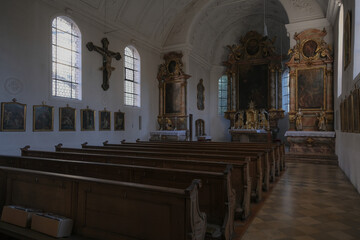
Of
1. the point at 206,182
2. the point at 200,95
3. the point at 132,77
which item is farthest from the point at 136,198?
the point at 200,95

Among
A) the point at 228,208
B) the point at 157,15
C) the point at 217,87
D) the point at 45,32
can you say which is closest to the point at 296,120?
the point at 217,87

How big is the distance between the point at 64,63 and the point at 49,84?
1308 millimetres

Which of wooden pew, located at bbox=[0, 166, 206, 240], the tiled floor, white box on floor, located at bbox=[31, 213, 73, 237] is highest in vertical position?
wooden pew, located at bbox=[0, 166, 206, 240]

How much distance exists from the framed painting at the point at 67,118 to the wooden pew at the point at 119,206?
7.88 m

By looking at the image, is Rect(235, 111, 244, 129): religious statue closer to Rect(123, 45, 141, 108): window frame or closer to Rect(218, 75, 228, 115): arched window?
Rect(218, 75, 228, 115): arched window

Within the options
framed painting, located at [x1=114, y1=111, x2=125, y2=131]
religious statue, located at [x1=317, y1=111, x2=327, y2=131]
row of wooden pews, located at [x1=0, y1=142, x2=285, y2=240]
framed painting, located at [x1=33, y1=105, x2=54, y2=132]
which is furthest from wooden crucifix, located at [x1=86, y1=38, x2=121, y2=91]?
religious statue, located at [x1=317, y1=111, x2=327, y2=131]

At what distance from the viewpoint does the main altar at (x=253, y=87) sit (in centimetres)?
1755

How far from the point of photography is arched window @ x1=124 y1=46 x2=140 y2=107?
14289 millimetres

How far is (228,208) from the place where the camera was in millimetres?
3170

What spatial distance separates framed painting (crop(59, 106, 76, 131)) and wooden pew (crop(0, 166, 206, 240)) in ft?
25.9

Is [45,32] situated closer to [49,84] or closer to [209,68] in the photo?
[49,84]

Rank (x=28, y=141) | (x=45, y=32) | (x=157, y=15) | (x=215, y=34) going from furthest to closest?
(x=215, y=34) < (x=157, y=15) < (x=45, y=32) < (x=28, y=141)

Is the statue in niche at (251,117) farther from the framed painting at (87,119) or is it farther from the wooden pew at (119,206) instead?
the wooden pew at (119,206)

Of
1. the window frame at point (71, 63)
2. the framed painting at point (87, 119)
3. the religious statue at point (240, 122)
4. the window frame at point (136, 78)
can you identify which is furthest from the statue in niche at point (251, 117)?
the window frame at point (71, 63)
